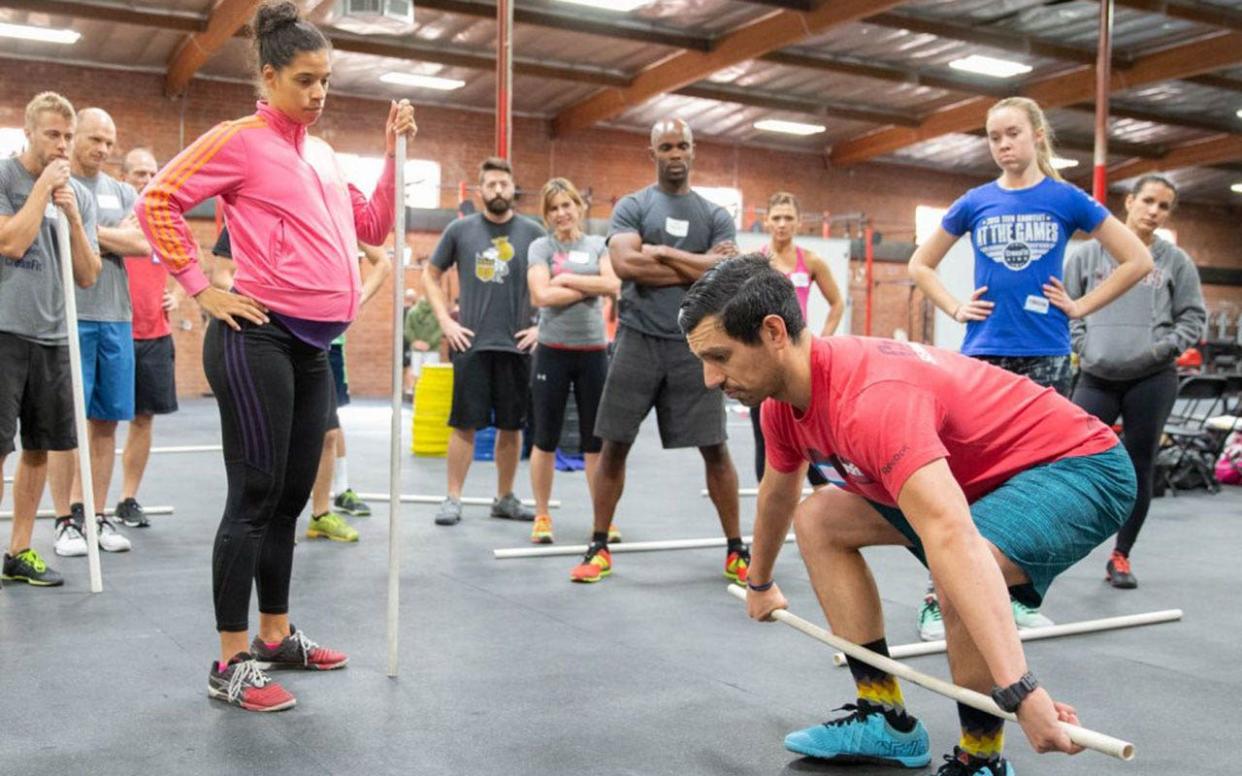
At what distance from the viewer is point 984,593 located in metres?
1.58

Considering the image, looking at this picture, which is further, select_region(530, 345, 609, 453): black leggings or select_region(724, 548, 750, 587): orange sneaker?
select_region(530, 345, 609, 453): black leggings

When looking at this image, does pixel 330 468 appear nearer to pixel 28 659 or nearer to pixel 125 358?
pixel 125 358

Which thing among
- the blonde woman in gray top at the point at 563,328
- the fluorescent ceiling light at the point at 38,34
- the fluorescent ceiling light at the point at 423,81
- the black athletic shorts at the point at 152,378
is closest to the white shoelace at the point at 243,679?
the blonde woman in gray top at the point at 563,328

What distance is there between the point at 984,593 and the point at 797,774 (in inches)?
28.8

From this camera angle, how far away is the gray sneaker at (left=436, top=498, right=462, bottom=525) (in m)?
4.89

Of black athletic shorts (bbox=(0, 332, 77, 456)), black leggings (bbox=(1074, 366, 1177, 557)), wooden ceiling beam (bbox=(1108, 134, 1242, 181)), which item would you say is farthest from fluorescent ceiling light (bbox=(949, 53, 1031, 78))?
black athletic shorts (bbox=(0, 332, 77, 456))

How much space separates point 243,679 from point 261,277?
871mm

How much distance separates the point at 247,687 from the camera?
8.05 ft

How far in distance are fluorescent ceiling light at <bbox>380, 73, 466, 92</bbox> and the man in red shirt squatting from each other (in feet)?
42.9

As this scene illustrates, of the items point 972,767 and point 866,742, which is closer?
point 972,767

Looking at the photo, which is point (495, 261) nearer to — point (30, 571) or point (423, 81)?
point (30, 571)

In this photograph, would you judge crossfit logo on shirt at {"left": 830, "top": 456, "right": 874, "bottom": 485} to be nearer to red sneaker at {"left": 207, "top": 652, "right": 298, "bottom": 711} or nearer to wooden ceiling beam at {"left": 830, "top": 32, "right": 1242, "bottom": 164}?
red sneaker at {"left": 207, "top": 652, "right": 298, "bottom": 711}

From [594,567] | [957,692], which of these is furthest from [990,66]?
[957,692]

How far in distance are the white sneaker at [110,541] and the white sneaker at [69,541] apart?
10 cm
